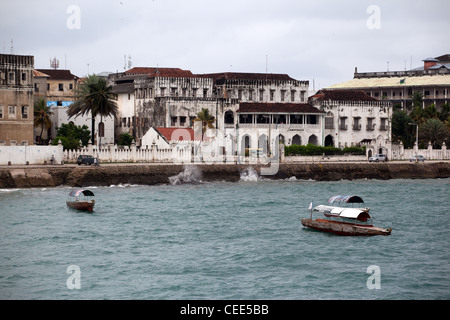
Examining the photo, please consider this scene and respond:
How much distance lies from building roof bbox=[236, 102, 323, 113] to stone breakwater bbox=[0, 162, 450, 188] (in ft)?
49.3

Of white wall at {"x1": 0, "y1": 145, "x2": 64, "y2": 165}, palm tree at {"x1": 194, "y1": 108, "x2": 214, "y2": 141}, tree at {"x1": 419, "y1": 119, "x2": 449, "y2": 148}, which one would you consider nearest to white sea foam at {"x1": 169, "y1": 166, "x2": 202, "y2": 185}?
white wall at {"x1": 0, "y1": 145, "x2": 64, "y2": 165}

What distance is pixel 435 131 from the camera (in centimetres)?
11381

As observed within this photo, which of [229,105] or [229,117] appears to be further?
[229,117]

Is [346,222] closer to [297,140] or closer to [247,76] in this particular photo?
[297,140]

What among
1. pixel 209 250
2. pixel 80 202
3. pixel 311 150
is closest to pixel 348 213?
pixel 209 250

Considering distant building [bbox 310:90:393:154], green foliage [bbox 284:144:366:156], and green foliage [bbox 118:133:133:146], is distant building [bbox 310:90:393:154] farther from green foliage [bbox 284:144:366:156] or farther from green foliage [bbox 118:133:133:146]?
green foliage [bbox 118:133:133:146]

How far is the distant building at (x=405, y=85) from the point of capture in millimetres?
147500

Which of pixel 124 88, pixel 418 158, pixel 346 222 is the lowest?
pixel 346 222

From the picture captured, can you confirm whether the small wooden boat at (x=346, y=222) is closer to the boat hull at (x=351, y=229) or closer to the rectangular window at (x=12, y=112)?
the boat hull at (x=351, y=229)

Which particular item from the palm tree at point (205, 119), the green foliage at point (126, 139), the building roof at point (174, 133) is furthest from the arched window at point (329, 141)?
the green foliage at point (126, 139)

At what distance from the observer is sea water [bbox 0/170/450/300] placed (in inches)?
1467

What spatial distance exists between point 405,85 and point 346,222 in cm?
10305

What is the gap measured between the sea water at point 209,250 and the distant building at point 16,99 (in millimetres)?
14996
